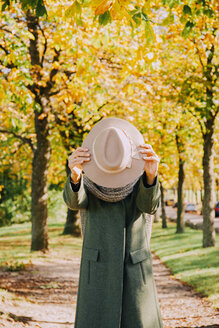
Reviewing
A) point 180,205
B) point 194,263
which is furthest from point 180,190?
Answer: point 194,263

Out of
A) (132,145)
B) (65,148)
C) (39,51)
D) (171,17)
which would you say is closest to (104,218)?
(132,145)

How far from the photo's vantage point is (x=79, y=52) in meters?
8.50

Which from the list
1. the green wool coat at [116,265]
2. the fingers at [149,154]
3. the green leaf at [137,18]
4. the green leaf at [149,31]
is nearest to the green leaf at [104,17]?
the green leaf at [137,18]

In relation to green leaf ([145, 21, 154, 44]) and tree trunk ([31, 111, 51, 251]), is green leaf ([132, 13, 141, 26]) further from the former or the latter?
tree trunk ([31, 111, 51, 251])

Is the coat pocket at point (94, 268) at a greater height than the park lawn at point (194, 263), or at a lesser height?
greater

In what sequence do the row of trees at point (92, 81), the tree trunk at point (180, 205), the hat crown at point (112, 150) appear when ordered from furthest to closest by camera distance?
the tree trunk at point (180, 205) → the row of trees at point (92, 81) → the hat crown at point (112, 150)

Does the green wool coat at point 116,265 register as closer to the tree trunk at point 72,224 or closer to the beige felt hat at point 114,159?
the beige felt hat at point 114,159

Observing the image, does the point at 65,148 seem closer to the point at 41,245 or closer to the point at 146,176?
the point at 41,245

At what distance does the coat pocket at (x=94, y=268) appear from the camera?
3.25m

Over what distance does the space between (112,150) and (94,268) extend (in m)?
1.00

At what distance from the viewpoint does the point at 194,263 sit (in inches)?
447

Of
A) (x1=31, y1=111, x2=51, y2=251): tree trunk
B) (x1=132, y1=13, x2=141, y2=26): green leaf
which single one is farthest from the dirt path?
(x1=132, y1=13, x2=141, y2=26): green leaf

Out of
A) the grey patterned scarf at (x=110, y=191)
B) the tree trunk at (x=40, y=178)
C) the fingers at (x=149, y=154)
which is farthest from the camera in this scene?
the tree trunk at (x=40, y=178)

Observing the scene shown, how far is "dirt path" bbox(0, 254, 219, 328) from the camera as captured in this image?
21.0 feet
